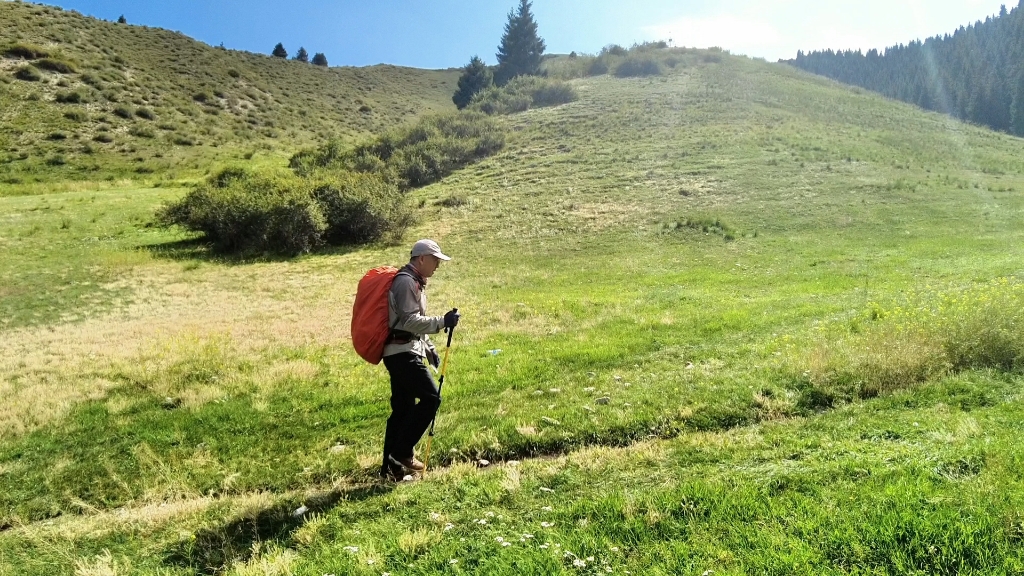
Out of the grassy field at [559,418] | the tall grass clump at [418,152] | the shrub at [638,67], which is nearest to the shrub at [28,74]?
the tall grass clump at [418,152]

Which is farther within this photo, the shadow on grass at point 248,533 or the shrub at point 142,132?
the shrub at point 142,132

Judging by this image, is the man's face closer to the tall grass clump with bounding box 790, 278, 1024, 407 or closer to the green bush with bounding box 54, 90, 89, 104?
the tall grass clump with bounding box 790, 278, 1024, 407

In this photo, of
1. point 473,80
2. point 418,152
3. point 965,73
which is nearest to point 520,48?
point 473,80

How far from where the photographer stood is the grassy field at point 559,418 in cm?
443

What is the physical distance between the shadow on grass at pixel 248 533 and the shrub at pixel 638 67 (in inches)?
3873

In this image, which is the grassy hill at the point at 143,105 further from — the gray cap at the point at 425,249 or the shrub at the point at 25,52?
the gray cap at the point at 425,249

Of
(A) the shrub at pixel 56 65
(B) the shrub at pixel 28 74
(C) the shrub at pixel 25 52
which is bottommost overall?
(B) the shrub at pixel 28 74

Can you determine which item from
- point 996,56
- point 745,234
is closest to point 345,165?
point 745,234

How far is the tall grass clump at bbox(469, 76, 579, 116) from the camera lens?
238 feet

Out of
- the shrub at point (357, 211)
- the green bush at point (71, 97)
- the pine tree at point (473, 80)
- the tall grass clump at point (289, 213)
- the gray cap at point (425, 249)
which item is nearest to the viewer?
the gray cap at point (425, 249)

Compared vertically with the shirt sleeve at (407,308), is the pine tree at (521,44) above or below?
above

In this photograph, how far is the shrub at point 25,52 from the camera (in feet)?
177

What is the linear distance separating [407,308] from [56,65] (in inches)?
2809

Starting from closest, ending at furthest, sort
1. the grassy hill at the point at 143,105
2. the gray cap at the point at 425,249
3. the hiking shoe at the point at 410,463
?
the gray cap at the point at 425,249 < the hiking shoe at the point at 410,463 < the grassy hill at the point at 143,105
